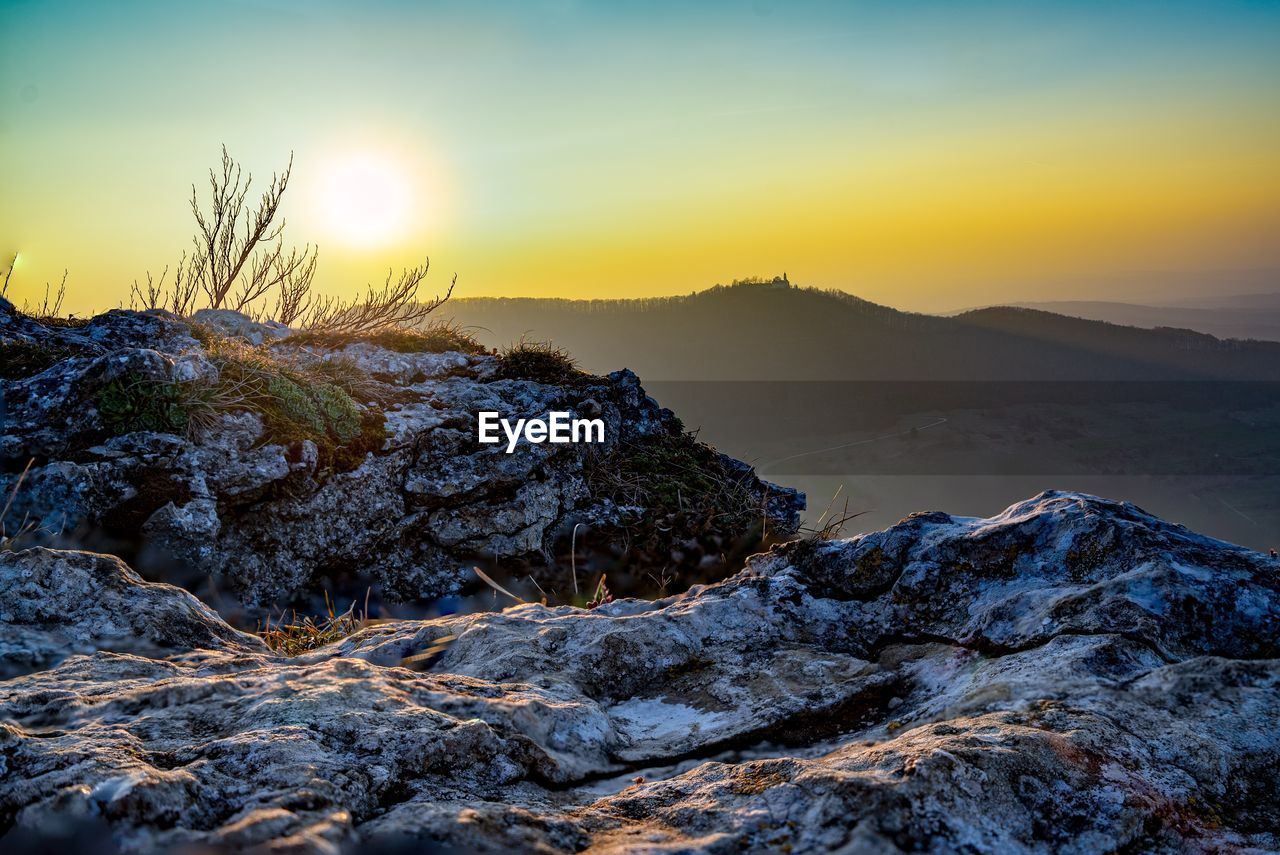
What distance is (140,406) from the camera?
5.20 meters

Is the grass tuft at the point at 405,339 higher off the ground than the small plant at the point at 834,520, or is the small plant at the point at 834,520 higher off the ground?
the grass tuft at the point at 405,339

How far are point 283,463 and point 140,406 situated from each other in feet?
3.26

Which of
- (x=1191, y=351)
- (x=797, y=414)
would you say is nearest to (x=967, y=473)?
(x=797, y=414)

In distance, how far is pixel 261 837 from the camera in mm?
1189

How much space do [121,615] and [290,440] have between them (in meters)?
3.33

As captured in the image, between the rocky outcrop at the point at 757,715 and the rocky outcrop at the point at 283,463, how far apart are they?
8.69 ft

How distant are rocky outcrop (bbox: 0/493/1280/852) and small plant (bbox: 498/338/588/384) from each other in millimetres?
5231

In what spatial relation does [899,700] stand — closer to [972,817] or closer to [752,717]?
[752,717]

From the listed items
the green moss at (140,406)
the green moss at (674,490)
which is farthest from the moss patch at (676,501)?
the green moss at (140,406)

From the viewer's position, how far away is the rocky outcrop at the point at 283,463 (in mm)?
4852

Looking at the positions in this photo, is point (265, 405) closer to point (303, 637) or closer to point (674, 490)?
point (303, 637)

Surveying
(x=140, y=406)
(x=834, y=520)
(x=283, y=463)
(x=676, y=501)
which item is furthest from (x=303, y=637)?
(x=676, y=501)

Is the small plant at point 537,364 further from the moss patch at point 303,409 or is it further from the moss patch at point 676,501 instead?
the moss patch at point 303,409

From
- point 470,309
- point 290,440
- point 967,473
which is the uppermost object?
point 470,309
